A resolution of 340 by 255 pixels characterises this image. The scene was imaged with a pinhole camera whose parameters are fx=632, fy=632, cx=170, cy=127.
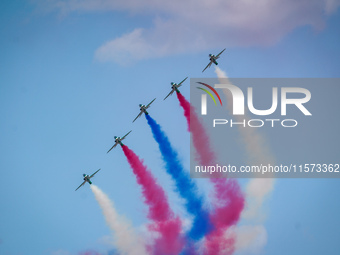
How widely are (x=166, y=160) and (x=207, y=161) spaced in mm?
5995

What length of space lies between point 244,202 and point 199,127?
12.9 meters

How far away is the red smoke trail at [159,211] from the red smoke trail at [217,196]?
472 centimetres

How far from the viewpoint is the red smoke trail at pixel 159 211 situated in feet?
298

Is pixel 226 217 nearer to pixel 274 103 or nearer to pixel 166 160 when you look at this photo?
pixel 166 160

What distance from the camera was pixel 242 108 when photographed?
95.6 meters

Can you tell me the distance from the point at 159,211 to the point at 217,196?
8721 millimetres

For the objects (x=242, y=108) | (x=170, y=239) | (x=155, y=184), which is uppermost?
(x=242, y=108)

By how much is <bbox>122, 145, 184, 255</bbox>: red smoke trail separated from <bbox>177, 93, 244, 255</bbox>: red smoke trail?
4723mm

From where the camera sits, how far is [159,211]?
3600 inches

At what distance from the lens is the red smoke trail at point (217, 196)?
90.6 metres

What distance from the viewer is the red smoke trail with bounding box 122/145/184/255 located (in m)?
90.7

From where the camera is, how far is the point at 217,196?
92125 mm

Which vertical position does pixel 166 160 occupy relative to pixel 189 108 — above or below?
below

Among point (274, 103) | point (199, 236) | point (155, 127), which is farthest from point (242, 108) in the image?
point (199, 236)
